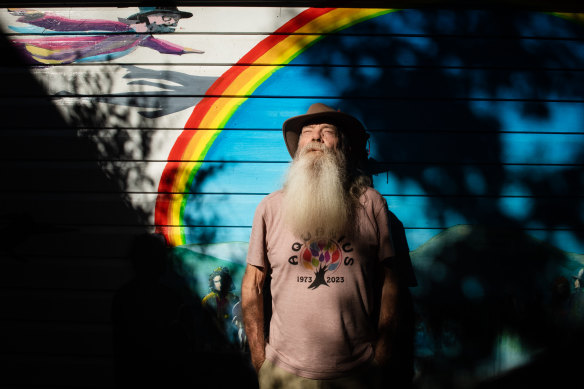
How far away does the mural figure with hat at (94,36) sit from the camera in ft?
8.14

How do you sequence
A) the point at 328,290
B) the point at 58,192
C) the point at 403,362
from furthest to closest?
1. the point at 58,192
2. the point at 403,362
3. the point at 328,290

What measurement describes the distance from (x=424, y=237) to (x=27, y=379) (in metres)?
3.32

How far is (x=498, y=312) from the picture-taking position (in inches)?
95.2

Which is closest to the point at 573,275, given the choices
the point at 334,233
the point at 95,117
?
the point at 334,233

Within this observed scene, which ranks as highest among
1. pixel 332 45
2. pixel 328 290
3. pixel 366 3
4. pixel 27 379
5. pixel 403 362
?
pixel 366 3

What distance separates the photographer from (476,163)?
8.00 ft

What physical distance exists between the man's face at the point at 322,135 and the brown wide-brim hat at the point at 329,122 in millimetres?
59

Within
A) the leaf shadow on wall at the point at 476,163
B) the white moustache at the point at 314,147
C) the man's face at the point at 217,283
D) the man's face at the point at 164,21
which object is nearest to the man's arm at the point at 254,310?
A: the man's face at the point at 217,283

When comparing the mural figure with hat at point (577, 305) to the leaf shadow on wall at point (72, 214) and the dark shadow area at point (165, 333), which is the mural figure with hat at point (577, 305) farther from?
the leaf shadow on wall at point (72, 214)

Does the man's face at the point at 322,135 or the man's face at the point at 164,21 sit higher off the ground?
the man's face at the point at 164,21

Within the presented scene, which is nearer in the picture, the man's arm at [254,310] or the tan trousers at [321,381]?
the tan trousers at [321,381]

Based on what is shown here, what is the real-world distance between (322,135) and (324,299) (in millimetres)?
1011

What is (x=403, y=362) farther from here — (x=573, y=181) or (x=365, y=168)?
(x=573, y=181)

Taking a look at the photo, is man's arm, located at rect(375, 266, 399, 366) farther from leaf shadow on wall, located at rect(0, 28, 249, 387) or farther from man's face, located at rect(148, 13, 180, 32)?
man's face, located at rect(148, 13, 180, 32)
